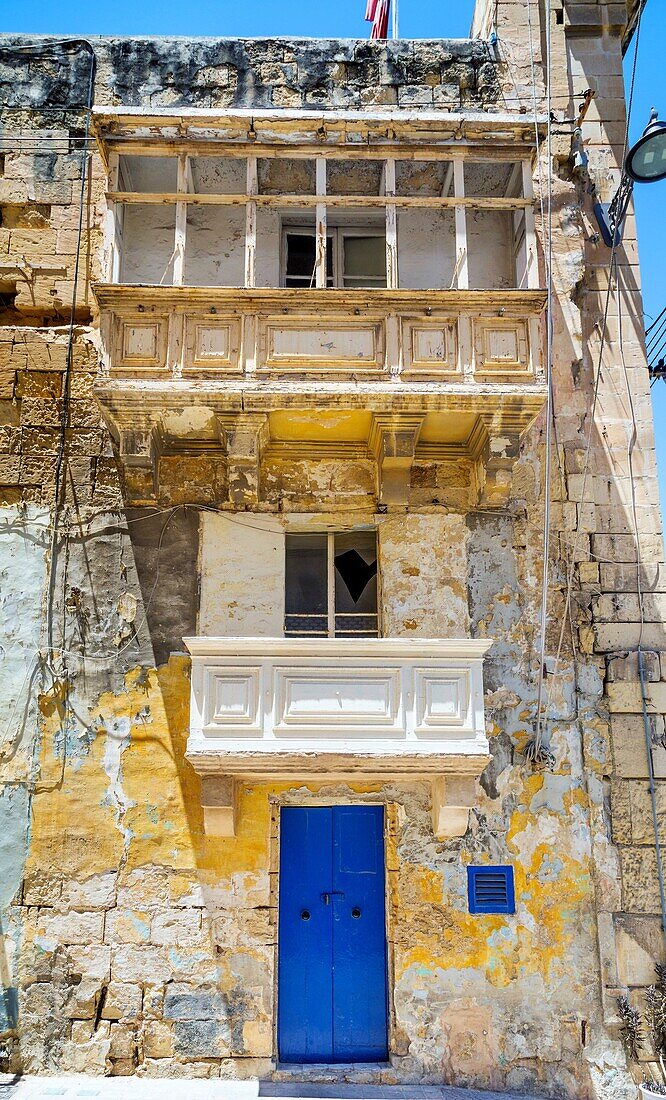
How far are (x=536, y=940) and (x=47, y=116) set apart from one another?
29.3ft

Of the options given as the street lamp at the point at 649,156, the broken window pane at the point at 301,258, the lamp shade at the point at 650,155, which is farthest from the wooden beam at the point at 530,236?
the broken window pane at the point at 301,258

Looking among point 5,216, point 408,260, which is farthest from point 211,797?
point 5,216

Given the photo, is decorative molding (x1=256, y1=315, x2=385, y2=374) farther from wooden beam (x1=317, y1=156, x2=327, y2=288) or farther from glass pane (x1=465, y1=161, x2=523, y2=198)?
glass pane (x1=465, y1=161, x2=523, y2=198)

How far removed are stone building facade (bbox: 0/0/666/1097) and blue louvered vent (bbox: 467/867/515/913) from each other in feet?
0.08

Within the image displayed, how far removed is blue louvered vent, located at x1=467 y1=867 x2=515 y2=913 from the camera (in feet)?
23.6

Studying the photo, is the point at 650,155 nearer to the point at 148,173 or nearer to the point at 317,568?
the point at 317,568

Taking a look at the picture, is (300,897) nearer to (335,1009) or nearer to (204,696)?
(335,1009)

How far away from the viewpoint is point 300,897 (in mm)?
7289

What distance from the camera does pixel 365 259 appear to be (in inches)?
342

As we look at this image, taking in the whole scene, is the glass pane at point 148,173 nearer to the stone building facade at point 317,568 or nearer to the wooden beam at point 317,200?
the stone building facade at point 317,568

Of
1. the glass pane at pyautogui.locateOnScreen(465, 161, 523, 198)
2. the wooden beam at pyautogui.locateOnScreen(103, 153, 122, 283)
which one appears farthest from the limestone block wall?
the wooden beam at pyautogui.locateOnScreen(103, 153, 122, 283)

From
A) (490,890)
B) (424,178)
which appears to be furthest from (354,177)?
(490,890)

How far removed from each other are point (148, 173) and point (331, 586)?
437 centimetres

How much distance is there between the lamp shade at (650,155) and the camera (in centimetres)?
640
